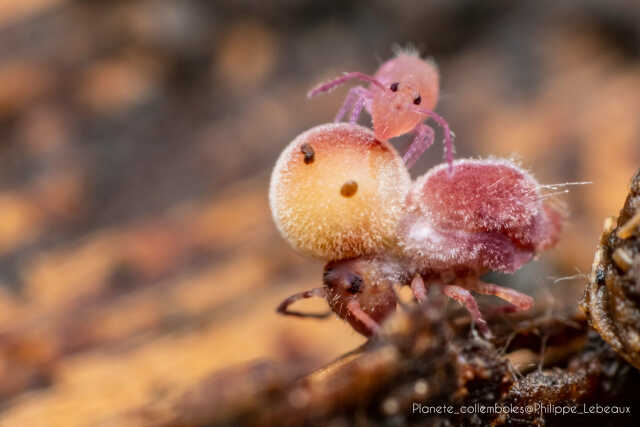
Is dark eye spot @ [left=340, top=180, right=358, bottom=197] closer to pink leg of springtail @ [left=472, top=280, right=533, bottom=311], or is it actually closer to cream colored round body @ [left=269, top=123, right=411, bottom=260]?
cream colored round body @ [left=269, top=123, right=411, bottom=260]

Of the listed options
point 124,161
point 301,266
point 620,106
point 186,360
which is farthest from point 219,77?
point 620,106

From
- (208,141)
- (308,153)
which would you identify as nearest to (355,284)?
(308,153)

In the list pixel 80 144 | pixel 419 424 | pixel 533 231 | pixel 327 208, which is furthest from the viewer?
pixel 80 144

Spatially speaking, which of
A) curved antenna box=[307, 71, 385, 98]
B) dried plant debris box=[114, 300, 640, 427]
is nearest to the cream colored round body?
curved antenna box=[307, 71, 385, 98]

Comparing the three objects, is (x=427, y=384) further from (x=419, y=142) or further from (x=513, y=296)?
(x=419, y=142)

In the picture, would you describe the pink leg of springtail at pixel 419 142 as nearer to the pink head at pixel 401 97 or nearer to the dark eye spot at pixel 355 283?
the pink head at pixel 401 97

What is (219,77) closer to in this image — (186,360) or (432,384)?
(186,360)
